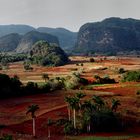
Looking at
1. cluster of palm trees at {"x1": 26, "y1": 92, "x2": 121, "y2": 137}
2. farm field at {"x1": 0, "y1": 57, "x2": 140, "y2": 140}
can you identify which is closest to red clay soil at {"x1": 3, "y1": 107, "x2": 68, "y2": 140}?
farm field at {"x1": 0, "y1": 57, "x2": 140, "y2": 140}


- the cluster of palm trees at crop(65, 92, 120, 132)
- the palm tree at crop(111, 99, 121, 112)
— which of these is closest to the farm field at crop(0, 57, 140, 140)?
the palm tree at crop(111, 99, 121, 112)

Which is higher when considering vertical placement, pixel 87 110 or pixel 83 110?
pixel 87 110

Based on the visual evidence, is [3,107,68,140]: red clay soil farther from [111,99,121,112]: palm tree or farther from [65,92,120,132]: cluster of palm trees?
[111,99,121,112]: palm tree

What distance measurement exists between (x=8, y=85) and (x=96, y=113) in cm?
3210

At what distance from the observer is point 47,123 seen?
2488 inches

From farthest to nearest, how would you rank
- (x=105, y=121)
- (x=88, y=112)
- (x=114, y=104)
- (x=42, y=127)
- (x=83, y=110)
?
(x=114, y=104) < (x=83, y=110) < (x=88, y=112) < (x=105, y=121) < (x=42, y=127)

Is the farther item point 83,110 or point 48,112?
point 48,112

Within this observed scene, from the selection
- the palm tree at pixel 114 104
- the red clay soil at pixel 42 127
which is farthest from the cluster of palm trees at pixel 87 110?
the red clay soil at pixel 42 127

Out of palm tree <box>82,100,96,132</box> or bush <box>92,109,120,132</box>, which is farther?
bush <box>92,109,120,132</box>

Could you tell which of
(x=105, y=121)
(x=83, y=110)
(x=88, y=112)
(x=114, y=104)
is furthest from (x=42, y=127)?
(x=114, y=104)

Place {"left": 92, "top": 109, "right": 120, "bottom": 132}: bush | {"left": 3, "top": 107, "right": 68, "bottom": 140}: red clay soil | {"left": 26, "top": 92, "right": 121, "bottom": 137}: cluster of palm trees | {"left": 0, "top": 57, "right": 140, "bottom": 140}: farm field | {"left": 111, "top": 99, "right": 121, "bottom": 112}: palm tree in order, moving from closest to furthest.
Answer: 1. {"left": 0, "top": 57, "right": 140, "bottom": 140}: farm field
2. {"left": 3, "top": 107, "right": 68, "bottom": 140}: red clay soil
3. {"left": 26, "top": 92, "right": 121, "bottom": 137}: cluster of palm trees
4. {"left": 92, "top": 109, "right": 120, "bottom": 132}: bush
5. {"left": 111, "top": 99, "right": 121, "bottom": 112}: palm tree

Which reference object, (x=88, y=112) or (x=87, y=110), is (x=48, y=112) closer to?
(x=87, y=110)

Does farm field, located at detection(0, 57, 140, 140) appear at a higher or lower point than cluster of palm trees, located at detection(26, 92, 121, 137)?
lower

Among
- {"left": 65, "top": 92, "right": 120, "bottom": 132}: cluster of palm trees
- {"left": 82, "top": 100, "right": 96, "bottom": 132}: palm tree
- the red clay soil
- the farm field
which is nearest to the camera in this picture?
the farm field
